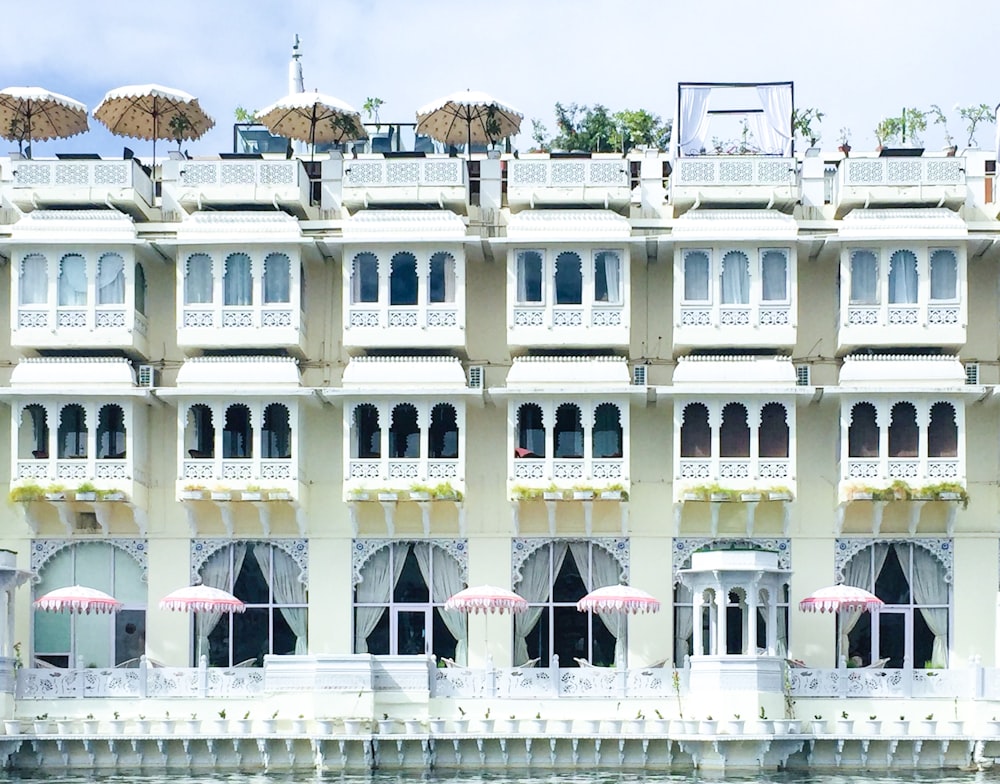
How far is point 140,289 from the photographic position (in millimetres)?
48250

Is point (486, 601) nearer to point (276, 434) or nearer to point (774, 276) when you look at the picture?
point (276, 434)

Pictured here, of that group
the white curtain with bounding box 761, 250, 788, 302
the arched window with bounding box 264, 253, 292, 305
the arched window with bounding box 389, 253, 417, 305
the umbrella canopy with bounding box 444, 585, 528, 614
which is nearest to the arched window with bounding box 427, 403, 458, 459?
the arched window with bounding box 389, 253, 417, 305

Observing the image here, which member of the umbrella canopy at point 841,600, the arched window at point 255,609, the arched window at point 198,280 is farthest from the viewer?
the arched window at point 255,609

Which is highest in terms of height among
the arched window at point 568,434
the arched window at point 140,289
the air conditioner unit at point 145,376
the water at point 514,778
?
the arched window at point 140,289

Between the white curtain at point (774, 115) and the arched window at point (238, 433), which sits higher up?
the white curtain at point (774, 115)

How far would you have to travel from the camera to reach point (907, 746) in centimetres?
4147

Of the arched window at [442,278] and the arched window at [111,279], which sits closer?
the arched window at [442,278]

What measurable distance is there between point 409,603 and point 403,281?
24.2 ft

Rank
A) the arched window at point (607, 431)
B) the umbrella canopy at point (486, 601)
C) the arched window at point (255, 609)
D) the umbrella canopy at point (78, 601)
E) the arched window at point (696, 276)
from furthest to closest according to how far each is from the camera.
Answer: the arched window at point (255, 609) → the arched window at point (607, 431) → the arched window at point (696, 276) → the umbrella canopy at point (78, 601) → the umbrella canopy at point (486, 601)

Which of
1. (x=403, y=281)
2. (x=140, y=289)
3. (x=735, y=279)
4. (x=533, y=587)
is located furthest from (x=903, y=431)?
(x=140, y=289)

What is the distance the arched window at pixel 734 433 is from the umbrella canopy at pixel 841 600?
3830 mm

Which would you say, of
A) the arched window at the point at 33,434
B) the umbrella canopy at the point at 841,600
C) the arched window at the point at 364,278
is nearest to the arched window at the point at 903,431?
the umbrella canopy at the point at 841,600

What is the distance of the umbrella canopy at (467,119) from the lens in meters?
48.2

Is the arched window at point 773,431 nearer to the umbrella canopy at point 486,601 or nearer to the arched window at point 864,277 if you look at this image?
the arched window at point 864,277
